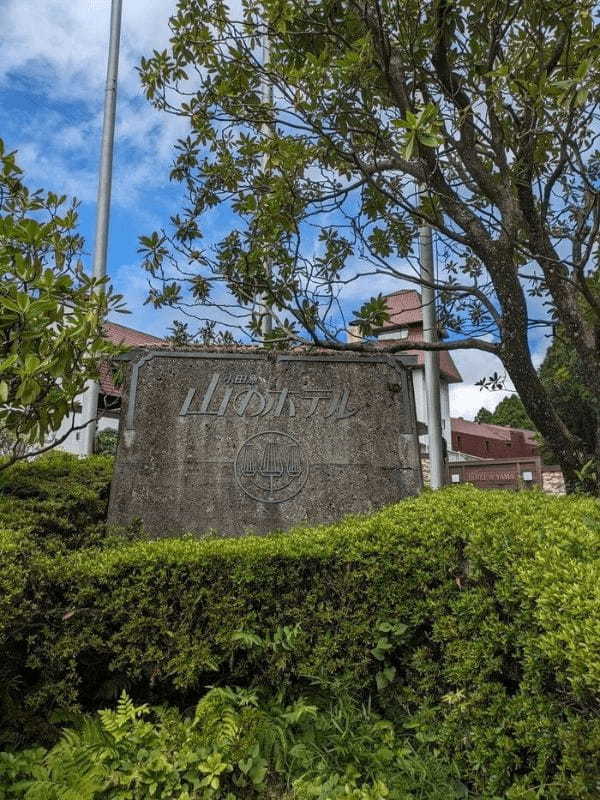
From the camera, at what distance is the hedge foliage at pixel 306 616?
114 inches

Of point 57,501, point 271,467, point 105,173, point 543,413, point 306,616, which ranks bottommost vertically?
point 306,616

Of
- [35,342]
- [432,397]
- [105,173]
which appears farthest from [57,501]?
[105,173]

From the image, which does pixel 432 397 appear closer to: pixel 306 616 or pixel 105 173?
pixel 306 616

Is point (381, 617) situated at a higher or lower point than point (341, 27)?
lower

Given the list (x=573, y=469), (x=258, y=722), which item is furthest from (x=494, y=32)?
(x=258, y=722)

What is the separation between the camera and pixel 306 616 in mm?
3416

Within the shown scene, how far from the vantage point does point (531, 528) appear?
292 cm

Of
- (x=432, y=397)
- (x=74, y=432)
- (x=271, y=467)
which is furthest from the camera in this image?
(x=74, y=432)

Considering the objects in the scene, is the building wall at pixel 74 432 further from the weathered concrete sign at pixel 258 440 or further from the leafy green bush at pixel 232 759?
the leafy green bush at pixel 232 759

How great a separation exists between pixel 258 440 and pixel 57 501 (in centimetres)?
177

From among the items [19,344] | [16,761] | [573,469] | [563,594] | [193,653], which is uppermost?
[19,344]

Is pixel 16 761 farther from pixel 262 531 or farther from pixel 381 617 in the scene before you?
pixel 262 531

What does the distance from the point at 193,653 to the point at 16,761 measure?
0.97 m

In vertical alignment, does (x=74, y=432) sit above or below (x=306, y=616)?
above
